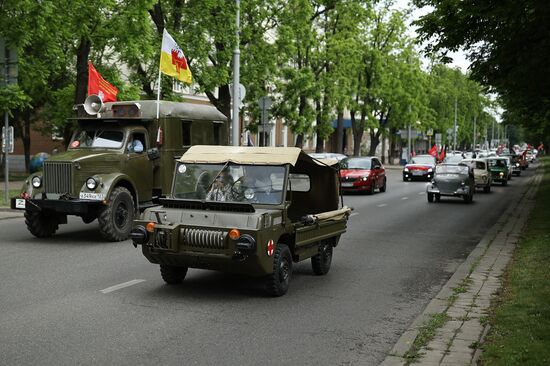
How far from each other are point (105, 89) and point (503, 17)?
10.1 meters

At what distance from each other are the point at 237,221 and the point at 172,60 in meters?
11.6

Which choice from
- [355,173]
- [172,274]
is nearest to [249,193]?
[172,274]

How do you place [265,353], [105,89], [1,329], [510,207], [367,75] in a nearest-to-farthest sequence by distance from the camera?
[265,353], [1,329], [105,89], [510,207], [367,75]

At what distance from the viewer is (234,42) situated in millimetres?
28234

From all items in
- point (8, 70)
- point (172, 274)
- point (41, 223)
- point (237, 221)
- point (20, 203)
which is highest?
point (8, 70)

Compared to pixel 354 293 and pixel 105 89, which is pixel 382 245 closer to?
pixel 354 293

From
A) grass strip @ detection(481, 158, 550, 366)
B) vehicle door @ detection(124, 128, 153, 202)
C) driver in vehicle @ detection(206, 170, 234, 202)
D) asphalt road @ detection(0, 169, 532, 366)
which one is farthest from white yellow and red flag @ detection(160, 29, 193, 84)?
grass strip @ detection(481, 158, 550, 366)

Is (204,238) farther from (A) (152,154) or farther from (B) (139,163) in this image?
(B) (139,163)

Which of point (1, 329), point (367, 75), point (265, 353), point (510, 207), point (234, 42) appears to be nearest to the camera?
point (265, 353)

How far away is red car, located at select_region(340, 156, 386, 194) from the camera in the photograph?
1141 inches

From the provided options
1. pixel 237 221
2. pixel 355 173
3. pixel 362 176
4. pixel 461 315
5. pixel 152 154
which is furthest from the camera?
pixel 355 173

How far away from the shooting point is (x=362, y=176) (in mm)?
29141

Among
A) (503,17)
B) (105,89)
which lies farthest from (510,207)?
(105,89)

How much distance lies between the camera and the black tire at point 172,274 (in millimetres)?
8898
